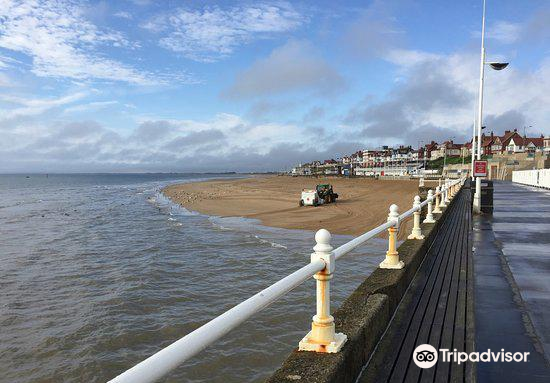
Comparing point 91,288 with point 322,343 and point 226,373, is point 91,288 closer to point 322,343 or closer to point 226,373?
Answer: point 226,373

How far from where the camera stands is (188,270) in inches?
509

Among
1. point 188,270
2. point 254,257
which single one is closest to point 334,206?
point 254,257

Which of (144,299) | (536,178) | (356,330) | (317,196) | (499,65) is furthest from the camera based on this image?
(536,178)

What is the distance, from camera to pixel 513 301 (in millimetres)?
5488

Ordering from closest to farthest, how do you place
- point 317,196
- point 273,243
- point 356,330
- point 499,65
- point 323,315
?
1. point 323,315
2. point 356,330
3. point 499,65
4. point 273,243
5. point 317,196

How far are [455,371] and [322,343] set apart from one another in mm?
1255

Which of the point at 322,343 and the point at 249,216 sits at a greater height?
the point at 322,343

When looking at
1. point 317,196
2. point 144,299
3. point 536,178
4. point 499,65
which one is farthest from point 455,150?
point 144,299

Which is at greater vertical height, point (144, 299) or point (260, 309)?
point (260, 309)

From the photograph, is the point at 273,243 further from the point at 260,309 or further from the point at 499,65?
the point at 260,309

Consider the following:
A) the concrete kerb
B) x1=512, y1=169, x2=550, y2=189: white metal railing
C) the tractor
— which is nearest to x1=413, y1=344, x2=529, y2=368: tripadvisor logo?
the concrete kerb

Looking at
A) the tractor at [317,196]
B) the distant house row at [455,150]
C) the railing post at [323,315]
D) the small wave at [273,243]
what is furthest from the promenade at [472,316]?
the distant house row at [455,150]

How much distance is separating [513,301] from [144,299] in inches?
317

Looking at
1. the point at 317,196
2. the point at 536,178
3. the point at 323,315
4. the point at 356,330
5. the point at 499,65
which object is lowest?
the point at 317,196
